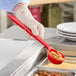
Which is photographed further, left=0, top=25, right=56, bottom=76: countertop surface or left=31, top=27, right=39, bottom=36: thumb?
left=31, top=27, right=39, bottom=36: thumb

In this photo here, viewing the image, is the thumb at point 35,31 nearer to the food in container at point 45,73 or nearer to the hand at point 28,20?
the hand at point 28,20

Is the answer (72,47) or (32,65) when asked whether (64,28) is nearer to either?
(72,47)

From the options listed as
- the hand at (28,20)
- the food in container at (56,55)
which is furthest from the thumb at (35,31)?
the food in container at (56,55)

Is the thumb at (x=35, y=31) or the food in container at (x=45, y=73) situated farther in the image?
the thumb at (x=35, y=31)

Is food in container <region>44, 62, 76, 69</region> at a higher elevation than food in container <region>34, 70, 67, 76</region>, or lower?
lower

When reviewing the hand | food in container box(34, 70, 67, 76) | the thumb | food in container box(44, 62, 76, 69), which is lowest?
food in container box(44, 62, 76, 69)

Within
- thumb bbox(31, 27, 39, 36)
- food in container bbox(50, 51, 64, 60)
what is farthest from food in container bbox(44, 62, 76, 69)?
thumb bbox(31, 27, 39, 36)

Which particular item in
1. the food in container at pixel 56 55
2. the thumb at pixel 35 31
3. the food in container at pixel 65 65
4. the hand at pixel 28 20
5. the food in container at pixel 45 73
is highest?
the hand at pixel 28 20

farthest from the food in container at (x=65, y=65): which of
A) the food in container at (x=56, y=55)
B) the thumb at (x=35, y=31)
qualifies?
the thumb at (x=35, y=31)

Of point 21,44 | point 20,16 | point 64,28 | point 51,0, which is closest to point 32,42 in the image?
point 21,44

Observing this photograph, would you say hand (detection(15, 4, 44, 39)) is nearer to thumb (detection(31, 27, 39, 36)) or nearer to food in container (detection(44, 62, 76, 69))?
thumb (detection(31, 27, 39, 36))

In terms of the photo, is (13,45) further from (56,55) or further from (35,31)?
(56,55)

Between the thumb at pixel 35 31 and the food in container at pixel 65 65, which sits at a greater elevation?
the thumb at pixel 35 31

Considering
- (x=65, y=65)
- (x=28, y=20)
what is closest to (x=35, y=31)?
(x=28, y=20)
